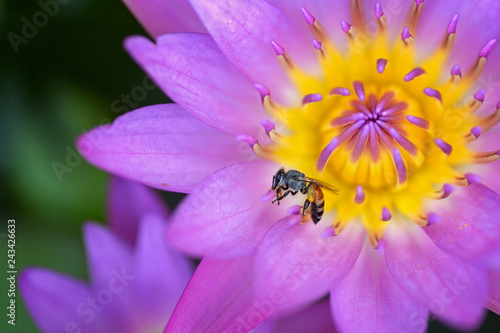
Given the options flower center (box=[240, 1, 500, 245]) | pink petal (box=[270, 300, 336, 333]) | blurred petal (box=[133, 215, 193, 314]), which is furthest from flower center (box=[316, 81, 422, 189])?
blurred petal (box=[133, 215, 193, 314])

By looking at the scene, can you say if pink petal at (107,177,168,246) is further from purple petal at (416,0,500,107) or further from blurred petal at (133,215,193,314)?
purple petal at (416,0,500,107)

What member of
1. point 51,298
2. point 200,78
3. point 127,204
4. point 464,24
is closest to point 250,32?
point 200,78

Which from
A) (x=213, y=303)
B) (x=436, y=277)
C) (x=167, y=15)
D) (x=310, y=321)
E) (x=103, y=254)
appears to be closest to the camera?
(x=436, y=277)

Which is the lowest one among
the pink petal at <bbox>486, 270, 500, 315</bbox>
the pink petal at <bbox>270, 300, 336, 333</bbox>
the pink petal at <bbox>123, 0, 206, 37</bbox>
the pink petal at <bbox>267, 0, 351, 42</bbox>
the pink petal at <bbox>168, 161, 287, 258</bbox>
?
the pink petal at <bbox>270, 300, 336, 333</bbox>

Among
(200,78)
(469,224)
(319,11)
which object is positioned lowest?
(469,224)

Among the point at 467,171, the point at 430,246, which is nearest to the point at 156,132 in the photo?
the point at 430,246

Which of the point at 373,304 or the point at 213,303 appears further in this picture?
the point at 213,303

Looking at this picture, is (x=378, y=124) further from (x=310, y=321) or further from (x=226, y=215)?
(x=310, y=321)
